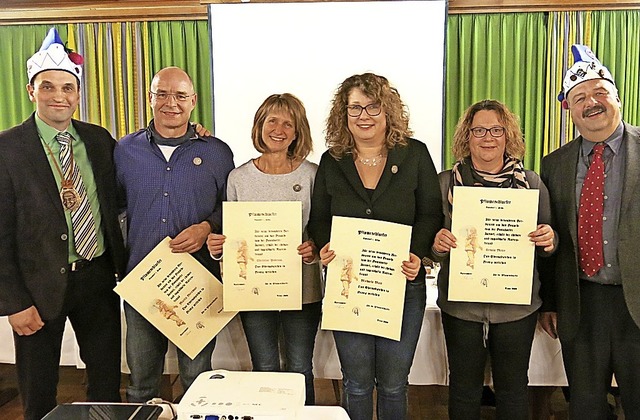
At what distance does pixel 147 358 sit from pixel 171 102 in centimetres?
94

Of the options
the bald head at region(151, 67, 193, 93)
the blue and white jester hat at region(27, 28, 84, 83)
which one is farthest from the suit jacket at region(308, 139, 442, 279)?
the blue and white jester hat at region(27, 28, 84, 83)

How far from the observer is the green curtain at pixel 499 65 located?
4.25m

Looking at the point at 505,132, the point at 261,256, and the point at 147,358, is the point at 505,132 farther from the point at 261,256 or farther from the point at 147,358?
the point at 147,358

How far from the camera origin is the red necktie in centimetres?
196

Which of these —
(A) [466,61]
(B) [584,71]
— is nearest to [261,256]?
(B) [584,71]

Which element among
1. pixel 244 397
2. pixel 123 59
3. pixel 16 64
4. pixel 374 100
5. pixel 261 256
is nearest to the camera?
pixel 244 397

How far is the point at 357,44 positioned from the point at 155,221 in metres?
2.54

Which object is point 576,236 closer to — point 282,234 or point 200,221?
point 282,234

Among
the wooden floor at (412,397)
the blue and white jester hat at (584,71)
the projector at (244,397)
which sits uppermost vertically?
the blue and white jester hat at (584,71)

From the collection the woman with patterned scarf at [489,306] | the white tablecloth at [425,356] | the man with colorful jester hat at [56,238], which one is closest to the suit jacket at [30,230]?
the man with colorful jester hat at [56,238]

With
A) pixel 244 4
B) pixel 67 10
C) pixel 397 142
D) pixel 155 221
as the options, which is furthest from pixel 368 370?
pixel 67 10

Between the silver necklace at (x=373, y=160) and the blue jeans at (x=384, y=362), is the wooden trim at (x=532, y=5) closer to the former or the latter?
the silver necklace at (x=373, y=160)

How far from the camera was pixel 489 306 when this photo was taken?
78.2 inches

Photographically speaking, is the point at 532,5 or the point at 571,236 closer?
the point at 571,236
